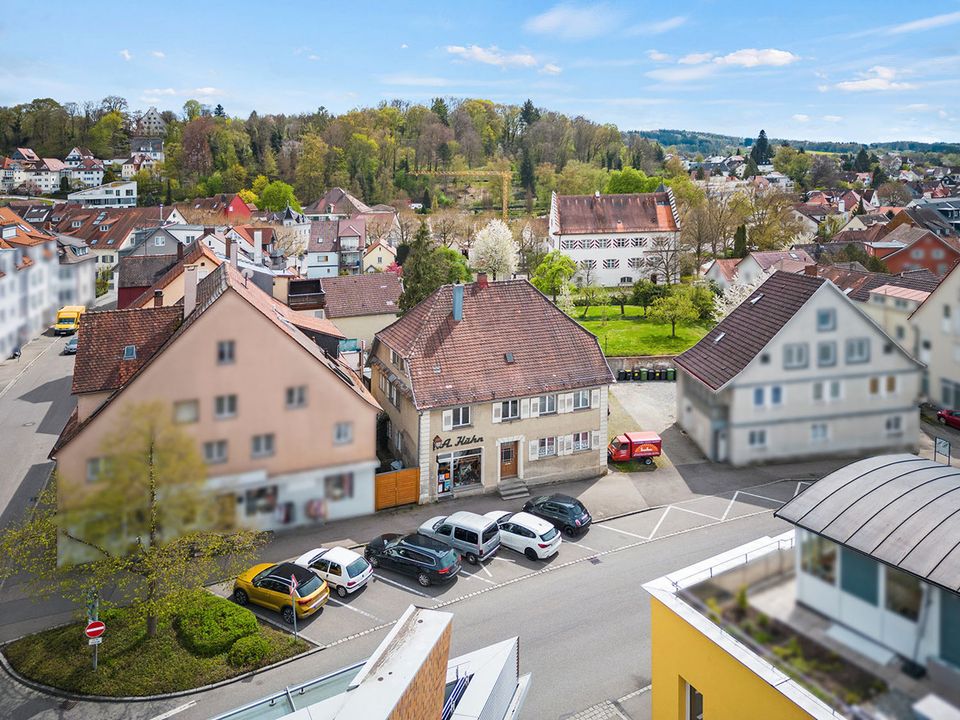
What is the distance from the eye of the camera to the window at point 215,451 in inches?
105

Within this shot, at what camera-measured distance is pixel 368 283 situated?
1830 centimetres

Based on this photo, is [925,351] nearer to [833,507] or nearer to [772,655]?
[833,507]

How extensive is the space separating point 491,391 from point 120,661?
17.3ft

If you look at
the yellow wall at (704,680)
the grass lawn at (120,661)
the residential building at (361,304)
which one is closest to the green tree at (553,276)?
the residential building at (361,304)

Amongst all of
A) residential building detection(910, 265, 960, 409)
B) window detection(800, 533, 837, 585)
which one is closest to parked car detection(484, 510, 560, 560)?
residential building detection(910, 265, 960, 409)

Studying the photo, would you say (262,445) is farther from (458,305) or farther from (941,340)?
(458,305)

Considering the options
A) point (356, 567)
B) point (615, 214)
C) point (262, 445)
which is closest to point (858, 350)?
point (356, 567)

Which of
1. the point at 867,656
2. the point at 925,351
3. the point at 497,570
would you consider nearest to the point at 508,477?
the point at 497,570

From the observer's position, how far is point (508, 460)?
9617 millimetres

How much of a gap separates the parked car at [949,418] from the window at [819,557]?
4416mm

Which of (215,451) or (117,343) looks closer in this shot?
(215,451)

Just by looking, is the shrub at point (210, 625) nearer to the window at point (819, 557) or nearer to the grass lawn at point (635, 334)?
the window at point (819, 557)

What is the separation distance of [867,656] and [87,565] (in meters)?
3.49

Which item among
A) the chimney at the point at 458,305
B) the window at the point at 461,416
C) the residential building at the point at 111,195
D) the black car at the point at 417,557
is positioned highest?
the residential building at the point at 111,195
